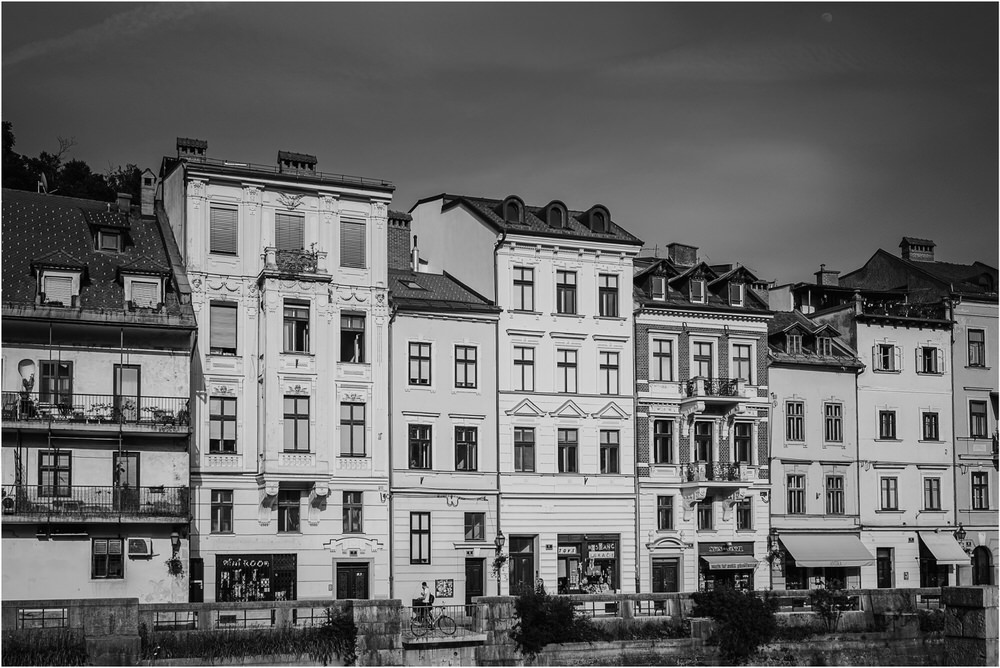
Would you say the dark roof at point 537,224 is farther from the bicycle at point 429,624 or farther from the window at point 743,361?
the bicycle at point 429,624

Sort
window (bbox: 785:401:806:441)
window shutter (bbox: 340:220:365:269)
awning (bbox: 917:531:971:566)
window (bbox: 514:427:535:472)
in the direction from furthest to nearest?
awning (bbox: 917:531:971:566), window (bbox: 785:401:806:441), window (bbox: 514:427:535:472), window shutter (bbox: 340:220:365:269)

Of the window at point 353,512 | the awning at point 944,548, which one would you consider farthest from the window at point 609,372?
the awning at point 944,548

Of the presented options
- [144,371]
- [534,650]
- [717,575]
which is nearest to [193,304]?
[144,371]

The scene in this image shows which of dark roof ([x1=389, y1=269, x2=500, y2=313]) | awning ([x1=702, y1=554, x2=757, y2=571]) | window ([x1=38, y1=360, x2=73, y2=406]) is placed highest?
dark roof ([x1=389, y1=269, x2=500, y2=313])

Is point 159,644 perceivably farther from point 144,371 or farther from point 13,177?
point 13,177

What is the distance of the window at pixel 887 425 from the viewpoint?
54.0 m

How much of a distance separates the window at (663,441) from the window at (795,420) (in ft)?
14.7

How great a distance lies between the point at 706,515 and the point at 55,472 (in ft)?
67.8

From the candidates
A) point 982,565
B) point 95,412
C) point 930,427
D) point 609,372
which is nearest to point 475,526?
point 609,372

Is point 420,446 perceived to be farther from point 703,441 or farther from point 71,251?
point 71,251

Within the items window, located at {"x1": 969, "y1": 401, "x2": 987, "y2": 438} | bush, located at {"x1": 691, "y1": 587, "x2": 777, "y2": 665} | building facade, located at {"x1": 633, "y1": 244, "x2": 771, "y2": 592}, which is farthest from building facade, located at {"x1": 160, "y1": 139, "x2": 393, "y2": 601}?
window, located at {"x1": 969, "y1": 401, "x2": 987, "y2": 438}

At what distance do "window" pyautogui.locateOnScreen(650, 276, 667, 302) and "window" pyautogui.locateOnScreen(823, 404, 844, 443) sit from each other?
22.8 ft

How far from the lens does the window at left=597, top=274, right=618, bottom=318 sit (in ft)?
164

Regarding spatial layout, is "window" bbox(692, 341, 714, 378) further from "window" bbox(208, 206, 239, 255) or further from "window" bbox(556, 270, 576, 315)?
"window" bbox(208, 206, 239, 255)
